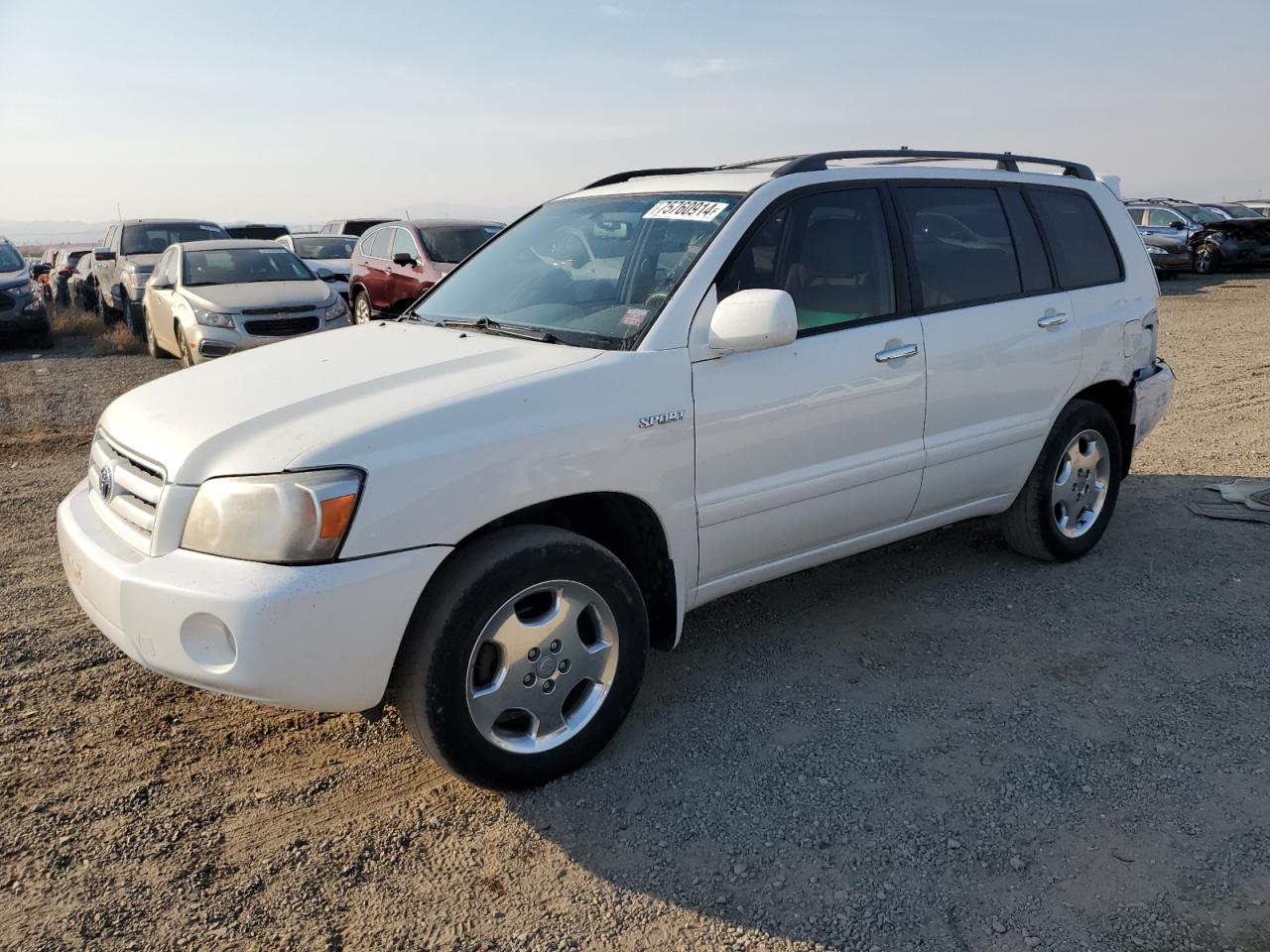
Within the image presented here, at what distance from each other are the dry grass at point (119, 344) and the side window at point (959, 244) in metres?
12.2

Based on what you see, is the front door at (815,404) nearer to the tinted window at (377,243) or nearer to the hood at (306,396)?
the hood at (306,396)

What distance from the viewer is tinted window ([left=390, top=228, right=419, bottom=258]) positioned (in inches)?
486

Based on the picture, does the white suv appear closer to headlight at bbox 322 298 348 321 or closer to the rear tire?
headlight at bbox 322 298 348 321

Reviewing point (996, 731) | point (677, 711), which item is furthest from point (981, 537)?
point (677, 711)

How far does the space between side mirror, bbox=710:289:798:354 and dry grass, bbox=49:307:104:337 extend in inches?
605

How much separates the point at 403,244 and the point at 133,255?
16.9 ft

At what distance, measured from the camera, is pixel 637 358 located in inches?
124

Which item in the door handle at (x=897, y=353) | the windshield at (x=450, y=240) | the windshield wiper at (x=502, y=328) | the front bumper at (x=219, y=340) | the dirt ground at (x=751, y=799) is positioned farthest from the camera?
the windshield at (x=450, y=240)

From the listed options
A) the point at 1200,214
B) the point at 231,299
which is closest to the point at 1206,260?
the point at 1200,214

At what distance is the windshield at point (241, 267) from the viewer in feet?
36.2

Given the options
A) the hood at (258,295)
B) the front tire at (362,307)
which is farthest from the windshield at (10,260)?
the hood at (258,295)

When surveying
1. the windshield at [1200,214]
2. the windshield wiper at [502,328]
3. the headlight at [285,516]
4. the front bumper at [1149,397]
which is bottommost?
the front bumper at [1149,397]

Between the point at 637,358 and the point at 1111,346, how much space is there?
271cm

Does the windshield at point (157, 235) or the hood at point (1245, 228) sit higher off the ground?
the windshield at point (157, 235)
